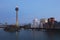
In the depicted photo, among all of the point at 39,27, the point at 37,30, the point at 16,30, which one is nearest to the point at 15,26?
the point at 16,30

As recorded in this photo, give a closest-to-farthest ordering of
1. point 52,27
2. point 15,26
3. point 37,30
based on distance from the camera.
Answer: point 15,26, point 52,27, point 37,30

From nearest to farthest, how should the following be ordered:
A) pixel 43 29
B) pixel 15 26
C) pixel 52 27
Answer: pixel 15 26, pixel 52 27, pixel 43 29

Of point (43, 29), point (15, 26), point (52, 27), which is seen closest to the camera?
point (15, 26)

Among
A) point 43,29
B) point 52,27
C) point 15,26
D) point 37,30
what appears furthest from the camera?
point 37,30

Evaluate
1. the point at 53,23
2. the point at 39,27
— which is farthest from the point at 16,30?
the point at 53,23

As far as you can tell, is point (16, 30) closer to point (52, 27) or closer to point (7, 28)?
point (7, 28)

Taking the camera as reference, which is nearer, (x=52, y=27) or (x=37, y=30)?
(x=52, y=27)

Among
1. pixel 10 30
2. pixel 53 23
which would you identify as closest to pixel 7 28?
pixel 10 30

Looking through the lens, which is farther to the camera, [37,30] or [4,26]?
[37,30]

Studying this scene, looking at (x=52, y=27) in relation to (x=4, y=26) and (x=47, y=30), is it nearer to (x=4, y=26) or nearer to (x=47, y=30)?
(x=47, y=30)
